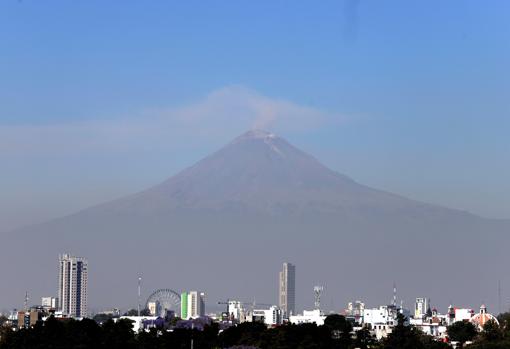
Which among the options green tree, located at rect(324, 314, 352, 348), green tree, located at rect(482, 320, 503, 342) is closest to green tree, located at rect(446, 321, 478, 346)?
green tree, located at rect(324, 314, 352, 348)

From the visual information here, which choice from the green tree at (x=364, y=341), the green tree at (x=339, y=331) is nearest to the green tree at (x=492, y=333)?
the green tree at (x=364, y=341)

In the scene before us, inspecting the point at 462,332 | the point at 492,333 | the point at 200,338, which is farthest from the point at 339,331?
the point at 492,333

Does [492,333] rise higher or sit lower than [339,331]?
higher

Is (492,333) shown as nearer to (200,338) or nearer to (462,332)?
(200,338)

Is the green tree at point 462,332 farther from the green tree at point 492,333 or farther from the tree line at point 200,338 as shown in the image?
the green tree at point 492,333

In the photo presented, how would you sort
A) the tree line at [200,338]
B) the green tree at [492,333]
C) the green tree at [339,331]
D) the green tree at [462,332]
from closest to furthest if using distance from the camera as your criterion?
the tree line at [200,338] < the green tree at [492,333] < the green tree at [339,331] < the green tree at [462,332]

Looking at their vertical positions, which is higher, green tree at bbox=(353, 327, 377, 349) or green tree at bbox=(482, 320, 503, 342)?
green tree at bbox=(482, 320, 503, 342)

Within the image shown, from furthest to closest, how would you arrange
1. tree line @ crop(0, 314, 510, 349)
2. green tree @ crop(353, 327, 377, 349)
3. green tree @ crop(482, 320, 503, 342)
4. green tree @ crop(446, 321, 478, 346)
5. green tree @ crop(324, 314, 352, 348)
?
green tree @ crop(446, 321, 478, 346) < green tree @ crop(353, 327, 377, 349) < green tree @ crop(324, 314, 352, 348) < green tree @ crop(482, 320, 503, 342) < tree line @ crop(0, 314, 510, 349)

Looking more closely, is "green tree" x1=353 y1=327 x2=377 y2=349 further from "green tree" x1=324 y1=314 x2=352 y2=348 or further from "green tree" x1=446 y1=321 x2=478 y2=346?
"green tree" x1=446 y1=321 x2=478 y2=346

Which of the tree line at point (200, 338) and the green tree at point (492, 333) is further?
the green tree at point (492, 333)

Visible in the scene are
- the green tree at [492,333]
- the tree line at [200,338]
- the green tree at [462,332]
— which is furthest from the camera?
the green tree at [462,332]

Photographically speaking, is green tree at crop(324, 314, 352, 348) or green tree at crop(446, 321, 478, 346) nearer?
green tree at crop(324, 314, 352, 348)
